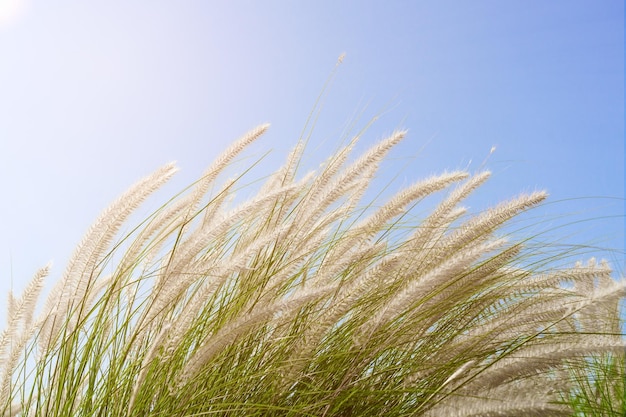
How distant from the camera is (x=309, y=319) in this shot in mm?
1719

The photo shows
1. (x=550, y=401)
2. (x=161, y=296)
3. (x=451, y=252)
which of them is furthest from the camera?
(x=451, y=252)

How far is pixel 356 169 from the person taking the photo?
1662 millimetres

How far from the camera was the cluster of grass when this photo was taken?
1.39m

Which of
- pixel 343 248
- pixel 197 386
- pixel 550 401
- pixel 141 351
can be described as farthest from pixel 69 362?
pixel 550 401

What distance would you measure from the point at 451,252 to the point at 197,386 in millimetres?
642

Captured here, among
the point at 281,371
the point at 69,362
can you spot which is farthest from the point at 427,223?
the point at 69,362

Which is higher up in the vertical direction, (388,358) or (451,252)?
(451,252)

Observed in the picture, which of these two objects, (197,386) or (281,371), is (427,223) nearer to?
(281,371)

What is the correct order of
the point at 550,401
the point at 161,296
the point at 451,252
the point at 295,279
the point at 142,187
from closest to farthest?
the point at 550,401 < the point at 161,296 < the point at 451,252 < the point at 142,187 < the point at 295,279

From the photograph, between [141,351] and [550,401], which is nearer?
[550,401]

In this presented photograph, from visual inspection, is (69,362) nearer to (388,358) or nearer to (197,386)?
(197,386)

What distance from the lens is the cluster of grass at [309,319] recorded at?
139cm

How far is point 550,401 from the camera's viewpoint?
1244 millimetres

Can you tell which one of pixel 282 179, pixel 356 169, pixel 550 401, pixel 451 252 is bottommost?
pixel 550 401
